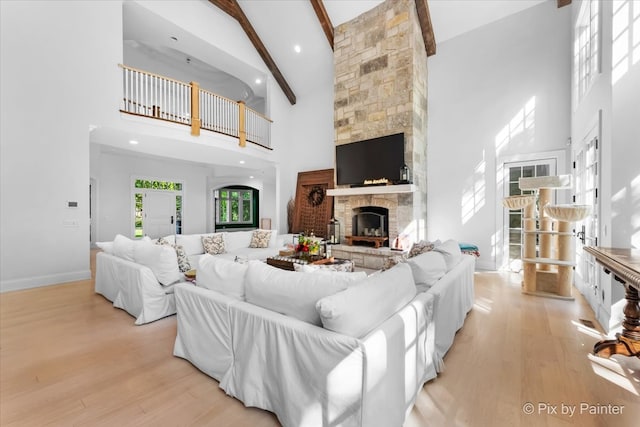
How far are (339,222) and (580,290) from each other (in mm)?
4301

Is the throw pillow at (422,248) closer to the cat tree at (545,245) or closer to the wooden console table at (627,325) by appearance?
the wooden console table at (627,325)

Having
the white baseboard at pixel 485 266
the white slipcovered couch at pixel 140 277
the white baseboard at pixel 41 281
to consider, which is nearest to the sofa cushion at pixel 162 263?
the white slipcovered couch at pixel 140 277

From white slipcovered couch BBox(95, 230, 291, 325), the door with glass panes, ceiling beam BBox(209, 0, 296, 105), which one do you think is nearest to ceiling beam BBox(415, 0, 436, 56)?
the door with glass panes

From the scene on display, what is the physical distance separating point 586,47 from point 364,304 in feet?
16.1

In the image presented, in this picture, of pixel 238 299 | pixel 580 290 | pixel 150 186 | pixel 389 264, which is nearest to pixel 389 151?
pixel 389 264

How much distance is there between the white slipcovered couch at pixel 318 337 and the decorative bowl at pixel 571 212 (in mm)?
1917

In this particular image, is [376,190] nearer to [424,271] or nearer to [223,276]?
[424,271]

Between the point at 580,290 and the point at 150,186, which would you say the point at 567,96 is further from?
the point at 150,186

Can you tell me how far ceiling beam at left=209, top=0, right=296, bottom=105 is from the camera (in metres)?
6.67

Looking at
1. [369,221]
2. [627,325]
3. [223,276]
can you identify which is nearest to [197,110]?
[369,221]

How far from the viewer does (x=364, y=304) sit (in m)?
1.43

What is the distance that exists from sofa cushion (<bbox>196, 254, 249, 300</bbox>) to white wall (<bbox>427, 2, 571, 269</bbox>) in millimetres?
5001

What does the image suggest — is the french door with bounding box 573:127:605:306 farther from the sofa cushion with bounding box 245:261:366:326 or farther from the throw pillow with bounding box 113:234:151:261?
the throw pillow with bounding box 113:234:151:261

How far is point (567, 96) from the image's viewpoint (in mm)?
4668
